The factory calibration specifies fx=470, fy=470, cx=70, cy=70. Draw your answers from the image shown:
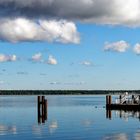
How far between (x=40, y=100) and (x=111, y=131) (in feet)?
104

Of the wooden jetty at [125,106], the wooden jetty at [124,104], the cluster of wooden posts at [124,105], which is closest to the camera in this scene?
the wooden jetty at [125,106]

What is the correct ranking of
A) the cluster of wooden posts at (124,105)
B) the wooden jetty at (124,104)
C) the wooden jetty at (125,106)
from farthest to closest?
the wooden jetty at (124,104) → the cluster of wooden posts at (124,105) → the wooden jetty at (125,106)

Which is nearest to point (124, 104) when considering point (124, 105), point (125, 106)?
point (124, 105)

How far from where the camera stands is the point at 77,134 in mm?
45906

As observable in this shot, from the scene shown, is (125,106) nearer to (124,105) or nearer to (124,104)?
(124,105)

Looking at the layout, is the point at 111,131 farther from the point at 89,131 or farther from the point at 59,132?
the point at 59,132

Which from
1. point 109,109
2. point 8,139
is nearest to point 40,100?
point 109,109

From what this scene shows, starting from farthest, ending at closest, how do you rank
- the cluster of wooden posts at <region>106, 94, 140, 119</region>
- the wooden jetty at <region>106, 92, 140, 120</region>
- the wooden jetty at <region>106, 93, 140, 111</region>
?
the wooden jetty at <region>106, 93, 140, 111</region> < the cluster of wooden posts at <region>106, 94, 140, 119</region> < the wooden jetty at <region>106, 92, 140, 120</region>

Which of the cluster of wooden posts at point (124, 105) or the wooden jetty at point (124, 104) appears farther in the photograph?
the wooden jetty at point (124, 104)

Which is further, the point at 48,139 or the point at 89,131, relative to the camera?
the point at 89,131

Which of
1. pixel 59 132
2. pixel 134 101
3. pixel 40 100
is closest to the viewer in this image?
pixel 59 132

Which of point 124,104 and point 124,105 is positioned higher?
point 124,104

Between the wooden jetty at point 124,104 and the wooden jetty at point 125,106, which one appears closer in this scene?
the wooden jetty at point 125,106

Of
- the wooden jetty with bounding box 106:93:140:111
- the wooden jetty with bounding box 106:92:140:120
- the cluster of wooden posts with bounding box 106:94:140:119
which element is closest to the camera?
the wooden jetty with bounding box 106:92:140:120
